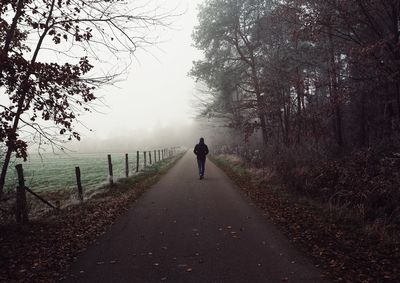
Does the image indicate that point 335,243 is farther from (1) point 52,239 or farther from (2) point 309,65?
(2) point 309,65

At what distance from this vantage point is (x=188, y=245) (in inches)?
262

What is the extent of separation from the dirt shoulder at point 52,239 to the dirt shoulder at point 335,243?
3984mm

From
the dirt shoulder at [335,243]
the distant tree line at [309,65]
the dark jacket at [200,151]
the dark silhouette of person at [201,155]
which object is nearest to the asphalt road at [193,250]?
the dirt shoulder at [335,243]

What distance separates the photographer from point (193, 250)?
20.9 ft

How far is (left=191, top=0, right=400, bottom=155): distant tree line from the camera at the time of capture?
11.3m

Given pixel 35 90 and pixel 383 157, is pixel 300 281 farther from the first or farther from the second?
pixel 383 157

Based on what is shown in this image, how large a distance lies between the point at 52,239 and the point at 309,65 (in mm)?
15356

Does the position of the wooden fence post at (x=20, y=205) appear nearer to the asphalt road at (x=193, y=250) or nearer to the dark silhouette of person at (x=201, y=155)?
the asphalt road at (x=193, y=250)

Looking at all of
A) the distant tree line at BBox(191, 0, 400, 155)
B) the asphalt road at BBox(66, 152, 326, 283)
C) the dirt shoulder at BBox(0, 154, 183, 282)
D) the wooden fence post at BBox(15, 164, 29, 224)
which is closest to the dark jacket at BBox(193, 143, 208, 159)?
the distant tree line at BBox(191, 0, 400, 155)

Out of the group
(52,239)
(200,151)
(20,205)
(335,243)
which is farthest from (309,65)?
(52,239)

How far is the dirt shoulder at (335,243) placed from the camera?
5.11 m

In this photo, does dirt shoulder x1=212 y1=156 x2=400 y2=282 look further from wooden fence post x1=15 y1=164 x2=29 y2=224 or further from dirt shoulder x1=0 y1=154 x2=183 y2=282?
wooden fence post x1=15 y1=164 x2=29 y2=224

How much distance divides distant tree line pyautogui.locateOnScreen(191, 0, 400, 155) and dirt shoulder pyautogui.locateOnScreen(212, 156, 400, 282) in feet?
14.3

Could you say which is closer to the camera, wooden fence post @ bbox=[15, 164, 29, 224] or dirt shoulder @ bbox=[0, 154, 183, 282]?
dirt shoulder @ bbox=[0, 154, 183, 282]
